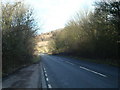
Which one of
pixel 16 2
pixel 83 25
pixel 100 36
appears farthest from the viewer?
pixel 83 25

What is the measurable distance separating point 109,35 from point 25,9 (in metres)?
12.6

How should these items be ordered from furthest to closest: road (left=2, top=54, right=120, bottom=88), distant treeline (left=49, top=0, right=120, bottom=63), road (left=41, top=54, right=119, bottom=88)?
distant treeline (left=49, top=0, right=120, bottom=63) < road (left=2, top=54, right=120, bottom=88) < road (left=41, top=54, right=119, bottom=88)

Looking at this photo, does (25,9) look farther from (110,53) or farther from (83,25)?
(83,25)

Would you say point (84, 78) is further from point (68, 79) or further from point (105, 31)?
point (105, 31)

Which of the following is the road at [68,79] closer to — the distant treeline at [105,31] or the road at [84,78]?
the road at [84,78]

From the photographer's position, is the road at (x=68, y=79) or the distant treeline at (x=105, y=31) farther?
the distant treeline at (x=105, y=31)

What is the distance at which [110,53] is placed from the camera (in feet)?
94.4

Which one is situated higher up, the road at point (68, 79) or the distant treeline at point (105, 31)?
the distant treeline at point (105, 31)

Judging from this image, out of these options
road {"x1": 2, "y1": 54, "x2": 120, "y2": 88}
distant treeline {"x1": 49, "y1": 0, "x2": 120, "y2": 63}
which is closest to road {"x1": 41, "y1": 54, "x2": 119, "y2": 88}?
road {"x1": 2, "y1": 54, "x2": 120, "y2": 88}

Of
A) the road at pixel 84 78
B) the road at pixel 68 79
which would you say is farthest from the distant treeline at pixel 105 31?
the road at pixel 68 79

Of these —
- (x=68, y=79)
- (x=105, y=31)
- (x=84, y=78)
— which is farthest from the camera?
(x=105, y=31)

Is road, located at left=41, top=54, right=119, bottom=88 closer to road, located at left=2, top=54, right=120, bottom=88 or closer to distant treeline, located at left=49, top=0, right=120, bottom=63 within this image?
road, located at left=2, top=54, right=120, bottom=88

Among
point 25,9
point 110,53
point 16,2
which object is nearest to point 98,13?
point 110,53

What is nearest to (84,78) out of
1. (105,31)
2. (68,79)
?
(68,79)
